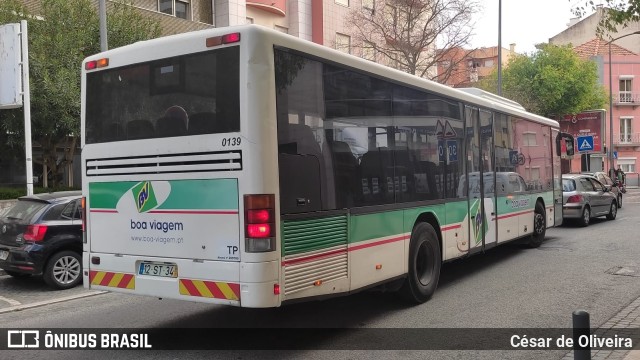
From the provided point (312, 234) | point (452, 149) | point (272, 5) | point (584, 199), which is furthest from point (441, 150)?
point (272, 5)

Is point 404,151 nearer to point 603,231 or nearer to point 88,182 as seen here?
point 88,182

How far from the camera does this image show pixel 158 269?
546 centimetres

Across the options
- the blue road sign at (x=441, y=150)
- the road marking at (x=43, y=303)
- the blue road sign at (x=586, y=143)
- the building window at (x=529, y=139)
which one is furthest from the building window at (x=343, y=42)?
the road marking at (x=43, y=303)

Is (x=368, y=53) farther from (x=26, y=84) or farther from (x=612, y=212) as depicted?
(x=26, y=84)

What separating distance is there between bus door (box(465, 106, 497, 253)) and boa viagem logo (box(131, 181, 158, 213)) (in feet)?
16.8

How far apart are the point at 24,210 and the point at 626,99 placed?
60061 mm

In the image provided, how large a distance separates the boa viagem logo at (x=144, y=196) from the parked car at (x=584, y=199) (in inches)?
543

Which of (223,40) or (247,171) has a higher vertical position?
(223,40)

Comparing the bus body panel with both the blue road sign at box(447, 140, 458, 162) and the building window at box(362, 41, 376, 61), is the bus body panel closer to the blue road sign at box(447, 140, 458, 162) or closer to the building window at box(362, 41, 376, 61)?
the blue road sign at box(447, 140, 458, 162)

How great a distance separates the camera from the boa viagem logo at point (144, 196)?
5531mm

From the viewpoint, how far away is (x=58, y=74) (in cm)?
1584

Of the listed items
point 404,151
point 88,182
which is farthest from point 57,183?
point 404,151

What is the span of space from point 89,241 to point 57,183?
15071 mm

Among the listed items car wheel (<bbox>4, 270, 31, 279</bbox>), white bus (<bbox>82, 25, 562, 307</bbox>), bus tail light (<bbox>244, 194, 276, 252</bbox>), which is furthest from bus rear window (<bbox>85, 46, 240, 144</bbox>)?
car wheel (<bbox>4, 270, 31, 279</bbox>)
